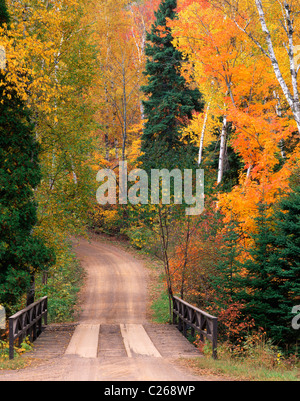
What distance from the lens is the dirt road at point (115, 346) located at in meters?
6.91

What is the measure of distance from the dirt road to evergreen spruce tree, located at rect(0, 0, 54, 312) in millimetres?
2190

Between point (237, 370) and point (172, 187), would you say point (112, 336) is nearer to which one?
point (237, 370)

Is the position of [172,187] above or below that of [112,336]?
above

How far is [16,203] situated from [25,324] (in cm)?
308

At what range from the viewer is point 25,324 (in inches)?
392

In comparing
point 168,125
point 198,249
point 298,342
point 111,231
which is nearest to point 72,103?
point 198,249

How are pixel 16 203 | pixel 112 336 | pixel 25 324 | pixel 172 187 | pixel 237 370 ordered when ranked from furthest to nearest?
pixel 172 187, pixel 112 336, pixel 16 203, pixel 25 324, pixel 237 370

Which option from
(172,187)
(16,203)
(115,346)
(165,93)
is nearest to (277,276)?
(172,187)

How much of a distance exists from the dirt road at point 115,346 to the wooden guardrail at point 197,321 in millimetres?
476

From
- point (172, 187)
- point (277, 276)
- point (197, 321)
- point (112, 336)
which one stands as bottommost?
point (112, 336)

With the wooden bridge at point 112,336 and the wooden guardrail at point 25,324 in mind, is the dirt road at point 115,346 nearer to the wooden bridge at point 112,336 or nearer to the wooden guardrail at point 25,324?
the wooden bridge at point 112,336

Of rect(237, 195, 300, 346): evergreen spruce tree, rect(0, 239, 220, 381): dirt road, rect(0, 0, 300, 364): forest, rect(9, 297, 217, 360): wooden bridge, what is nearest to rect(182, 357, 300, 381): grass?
rect(0, 239, 220, 381): dirt road

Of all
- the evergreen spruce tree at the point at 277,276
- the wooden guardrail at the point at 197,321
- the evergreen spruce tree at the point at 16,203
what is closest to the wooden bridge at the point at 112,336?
the wooden guardrail at the point at 197,321

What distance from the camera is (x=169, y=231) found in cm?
1474
